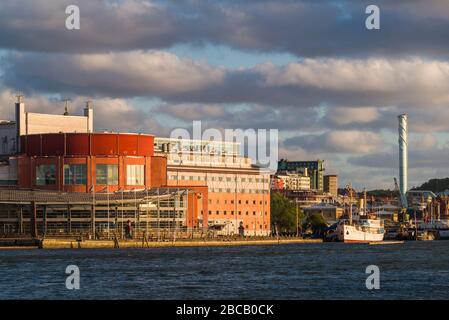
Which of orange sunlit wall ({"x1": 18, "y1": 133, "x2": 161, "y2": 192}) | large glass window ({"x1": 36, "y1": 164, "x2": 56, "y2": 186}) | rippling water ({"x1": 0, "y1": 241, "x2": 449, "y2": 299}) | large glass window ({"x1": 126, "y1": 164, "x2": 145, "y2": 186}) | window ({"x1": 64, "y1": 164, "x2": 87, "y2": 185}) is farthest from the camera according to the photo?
large glass window ({"x1": 126, "y1": 164, "x2": 145, "y2": 186})

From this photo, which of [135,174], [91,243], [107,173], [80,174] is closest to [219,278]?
[91,243]

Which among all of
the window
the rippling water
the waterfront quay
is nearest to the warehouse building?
the window

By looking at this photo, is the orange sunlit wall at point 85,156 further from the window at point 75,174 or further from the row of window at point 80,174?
the window at point 75,174

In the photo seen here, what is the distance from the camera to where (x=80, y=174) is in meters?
172

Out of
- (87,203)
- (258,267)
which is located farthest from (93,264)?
(87,203)

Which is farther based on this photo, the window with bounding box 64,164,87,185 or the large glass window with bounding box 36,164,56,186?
the large glass window with bounding box 36,164,56,186

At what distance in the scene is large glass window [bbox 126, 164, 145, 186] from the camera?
17500cm

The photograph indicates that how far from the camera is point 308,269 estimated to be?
91875 mm

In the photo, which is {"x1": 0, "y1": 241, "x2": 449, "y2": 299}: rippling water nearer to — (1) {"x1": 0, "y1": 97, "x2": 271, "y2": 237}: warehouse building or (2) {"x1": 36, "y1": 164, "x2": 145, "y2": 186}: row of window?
(1) {"x1": 0, "y1": 97, "x2": 271, "y2": 237}: warehouse building

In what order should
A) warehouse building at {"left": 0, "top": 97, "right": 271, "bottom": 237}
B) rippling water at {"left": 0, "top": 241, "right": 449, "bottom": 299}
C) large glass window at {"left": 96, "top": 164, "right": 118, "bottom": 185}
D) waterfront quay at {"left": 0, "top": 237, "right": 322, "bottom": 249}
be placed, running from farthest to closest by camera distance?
large glass window at {"left": 96, "top": 164, "right": 118, "bottom": 185}
warehouse building at {"left": 0, "top": 97, "right": 271, "bottom": 237}
waterfront quay at {"left": 0, "top": 237, "right": 322, "bottom": 249}
rippling water at {"left": 0, "top": 241, "right": 449, "bottom": 299}

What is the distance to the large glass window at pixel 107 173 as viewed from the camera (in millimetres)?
172875

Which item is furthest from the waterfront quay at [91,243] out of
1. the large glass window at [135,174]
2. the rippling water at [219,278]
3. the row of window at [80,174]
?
the rippling water at [219,278]
